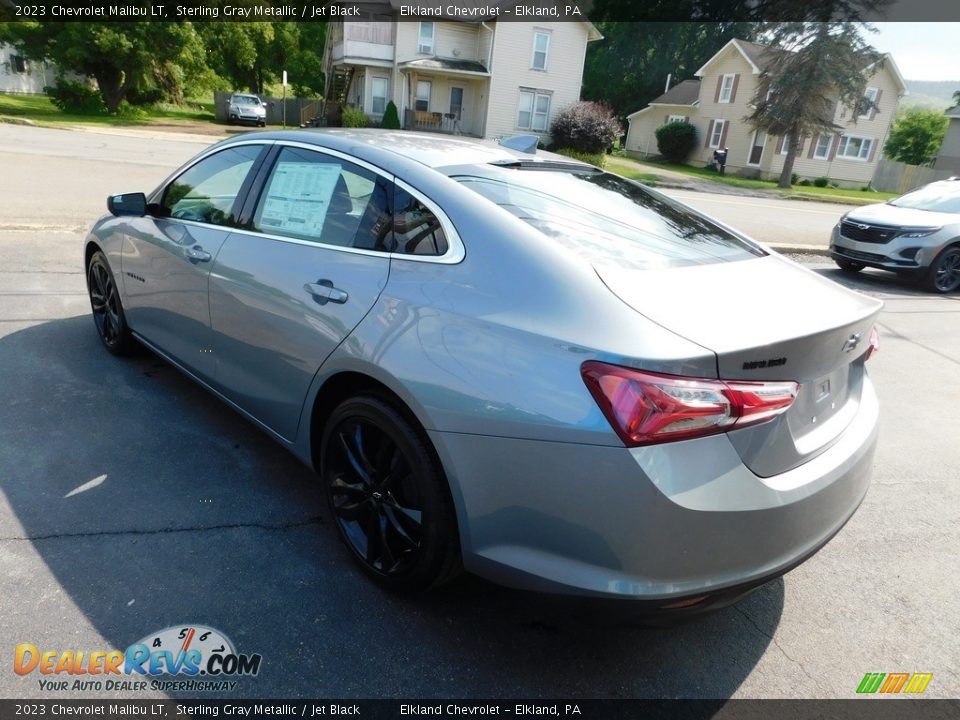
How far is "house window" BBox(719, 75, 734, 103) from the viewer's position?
42469 millimetres

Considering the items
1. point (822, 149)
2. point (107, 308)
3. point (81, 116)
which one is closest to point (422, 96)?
point (81, 116)

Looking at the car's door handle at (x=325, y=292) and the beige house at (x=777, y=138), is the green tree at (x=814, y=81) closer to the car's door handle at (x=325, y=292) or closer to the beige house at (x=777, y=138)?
the beige house at (x=777, y=138)

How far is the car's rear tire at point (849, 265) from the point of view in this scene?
10.3 m

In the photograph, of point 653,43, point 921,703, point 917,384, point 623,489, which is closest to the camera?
point 623,489

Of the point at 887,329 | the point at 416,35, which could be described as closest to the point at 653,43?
the point at 416,35

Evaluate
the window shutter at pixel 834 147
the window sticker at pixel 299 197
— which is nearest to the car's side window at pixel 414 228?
the window sticker at pixel 299 197

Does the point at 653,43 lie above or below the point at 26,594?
above

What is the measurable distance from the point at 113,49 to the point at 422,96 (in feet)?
48.7

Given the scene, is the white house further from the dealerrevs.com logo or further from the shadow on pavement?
the dealerrevs.com logo

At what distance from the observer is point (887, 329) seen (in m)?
7.40

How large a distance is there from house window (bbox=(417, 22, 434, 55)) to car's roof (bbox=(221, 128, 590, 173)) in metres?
35.3

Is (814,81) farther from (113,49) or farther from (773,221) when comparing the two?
(113,49)

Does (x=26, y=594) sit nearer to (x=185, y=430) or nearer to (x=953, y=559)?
(x=185, y=430)

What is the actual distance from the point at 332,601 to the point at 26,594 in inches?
43.5
